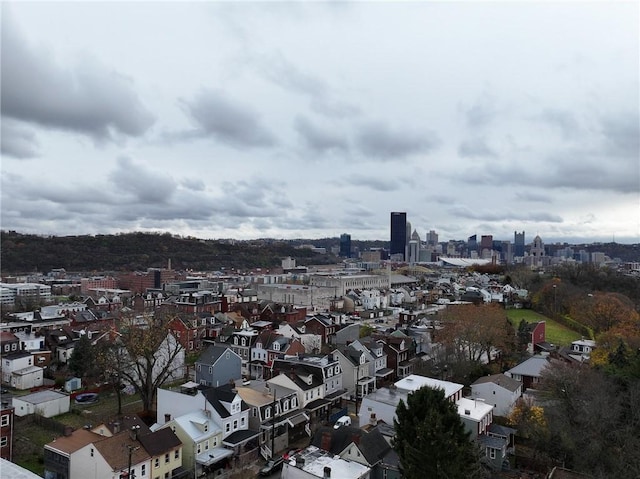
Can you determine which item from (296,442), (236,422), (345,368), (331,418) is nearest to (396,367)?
(345,368)

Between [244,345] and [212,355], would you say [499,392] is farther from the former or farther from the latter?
[244,345]

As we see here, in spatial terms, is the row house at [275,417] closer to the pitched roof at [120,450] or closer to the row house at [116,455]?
the row house at [116,455]

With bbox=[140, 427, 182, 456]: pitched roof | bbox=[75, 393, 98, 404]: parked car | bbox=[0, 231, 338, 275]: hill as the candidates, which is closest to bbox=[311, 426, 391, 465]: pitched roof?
bbox=[140, 427, 182, 456]: pitched roof

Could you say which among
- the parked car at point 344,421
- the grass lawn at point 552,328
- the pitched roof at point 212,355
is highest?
the pitched roof at point 212,355

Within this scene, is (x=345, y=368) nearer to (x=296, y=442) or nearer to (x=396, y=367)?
(x=396, y=367)

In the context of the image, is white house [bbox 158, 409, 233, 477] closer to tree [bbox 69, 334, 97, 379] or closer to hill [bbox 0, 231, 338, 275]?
tree [bbox 69, 334, 97, 379]

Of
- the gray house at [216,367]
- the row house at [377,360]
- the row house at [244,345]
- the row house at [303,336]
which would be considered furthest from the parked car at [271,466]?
the row house at [303,336]
